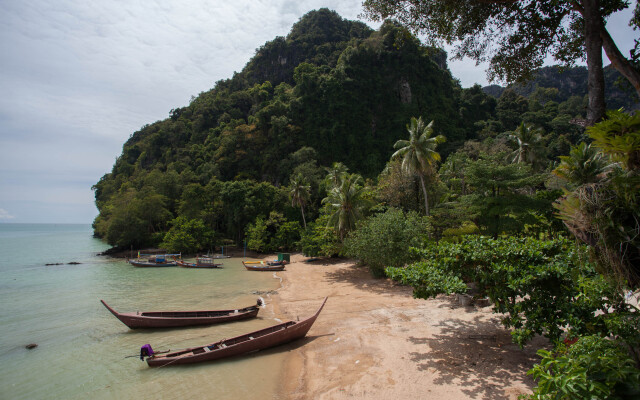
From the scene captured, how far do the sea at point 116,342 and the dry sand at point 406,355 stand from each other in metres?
1.25

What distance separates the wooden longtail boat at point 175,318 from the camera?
1318cm

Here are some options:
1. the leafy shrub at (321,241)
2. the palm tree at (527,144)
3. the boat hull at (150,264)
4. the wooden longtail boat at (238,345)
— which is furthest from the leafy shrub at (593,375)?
the boat hull at (150,264)

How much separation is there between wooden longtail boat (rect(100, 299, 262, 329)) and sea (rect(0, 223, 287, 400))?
0.32 metres

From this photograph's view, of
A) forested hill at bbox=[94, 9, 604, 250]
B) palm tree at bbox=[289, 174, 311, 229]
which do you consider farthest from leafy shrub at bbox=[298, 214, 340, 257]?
forested hill at bbox=[94, 9, 604, 250]

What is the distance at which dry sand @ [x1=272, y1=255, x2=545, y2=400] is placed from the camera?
7.29m

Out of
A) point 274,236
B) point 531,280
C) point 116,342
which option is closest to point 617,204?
point 531,280

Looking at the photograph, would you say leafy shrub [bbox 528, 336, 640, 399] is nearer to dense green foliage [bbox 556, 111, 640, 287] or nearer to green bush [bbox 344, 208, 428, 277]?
dense green foliage [bbox 556, 111, 640, 287]

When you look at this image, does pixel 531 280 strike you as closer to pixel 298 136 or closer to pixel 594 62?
pixel 594 62

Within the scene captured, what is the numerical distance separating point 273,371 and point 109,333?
913 cm

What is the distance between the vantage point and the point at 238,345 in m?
10.0

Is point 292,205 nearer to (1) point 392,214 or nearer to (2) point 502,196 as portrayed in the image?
(1) point 392,214

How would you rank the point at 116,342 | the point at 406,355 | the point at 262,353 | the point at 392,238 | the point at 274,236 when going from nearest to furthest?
the point at 406,355 → the point at 262,353 → the point at 116,342 → the point at 392,238 → the point at 274,236

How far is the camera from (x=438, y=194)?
26.3 metres

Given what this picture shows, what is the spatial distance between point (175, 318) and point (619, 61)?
16.4 metres
